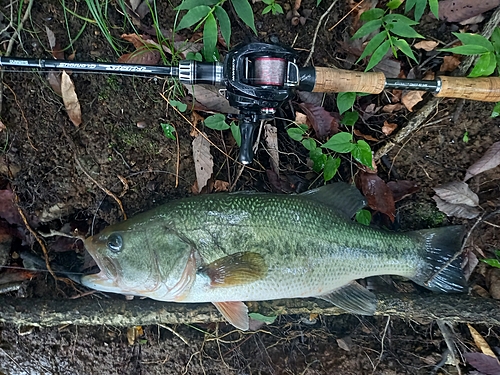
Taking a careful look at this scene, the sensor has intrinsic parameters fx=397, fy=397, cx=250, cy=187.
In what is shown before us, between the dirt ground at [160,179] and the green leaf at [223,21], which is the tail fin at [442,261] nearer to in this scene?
the dirt ground at [160,179]

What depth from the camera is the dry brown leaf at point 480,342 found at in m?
2.79

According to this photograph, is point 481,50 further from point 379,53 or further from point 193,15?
point 193,15

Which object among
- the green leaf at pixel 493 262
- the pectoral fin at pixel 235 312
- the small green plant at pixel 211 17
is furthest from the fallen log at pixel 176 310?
the small green plant at pixel 211 17

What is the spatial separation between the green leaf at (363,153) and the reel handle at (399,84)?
0.35 metres

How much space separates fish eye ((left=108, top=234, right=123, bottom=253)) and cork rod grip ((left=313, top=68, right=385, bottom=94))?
143cm

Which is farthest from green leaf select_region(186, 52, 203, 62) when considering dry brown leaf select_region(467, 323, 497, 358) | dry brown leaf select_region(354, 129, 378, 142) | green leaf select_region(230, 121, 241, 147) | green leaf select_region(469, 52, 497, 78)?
dry brown leaf select_region(467, 323, 497, 358)

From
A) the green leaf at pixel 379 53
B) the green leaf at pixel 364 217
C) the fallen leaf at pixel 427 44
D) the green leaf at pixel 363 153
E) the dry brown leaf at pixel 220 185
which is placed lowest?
the green leaf at pixel 364 217

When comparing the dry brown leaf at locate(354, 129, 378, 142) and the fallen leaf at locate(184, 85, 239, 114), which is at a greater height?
the fallen leaf at locate(184, 85, 239, 114)

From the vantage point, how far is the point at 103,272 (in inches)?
91.6

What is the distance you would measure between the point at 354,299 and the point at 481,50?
5.59 feet

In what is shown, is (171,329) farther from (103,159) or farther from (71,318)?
(103,159)

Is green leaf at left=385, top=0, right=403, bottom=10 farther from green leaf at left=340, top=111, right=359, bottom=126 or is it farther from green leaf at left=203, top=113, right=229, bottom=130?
green leaf at left=203, top=113, right=229, bottom=130

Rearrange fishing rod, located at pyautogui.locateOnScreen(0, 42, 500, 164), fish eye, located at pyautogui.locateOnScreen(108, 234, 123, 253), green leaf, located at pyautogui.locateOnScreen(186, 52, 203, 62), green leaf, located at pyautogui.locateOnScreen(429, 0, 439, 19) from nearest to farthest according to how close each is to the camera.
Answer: fishing rod, located at pyautogui.locateOnScreen(0, 42, 500, 164) < fish eye, located at pyautogui.locateOnScreen(108, 234, 123, 253) < green leaf, located at pyautogui.locateOnScreen(429, 0, 439, 19) < green leaf, located at pyautogui.locateOnScreen(186, 52, 203, 62)

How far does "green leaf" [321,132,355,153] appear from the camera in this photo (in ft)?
8.45
